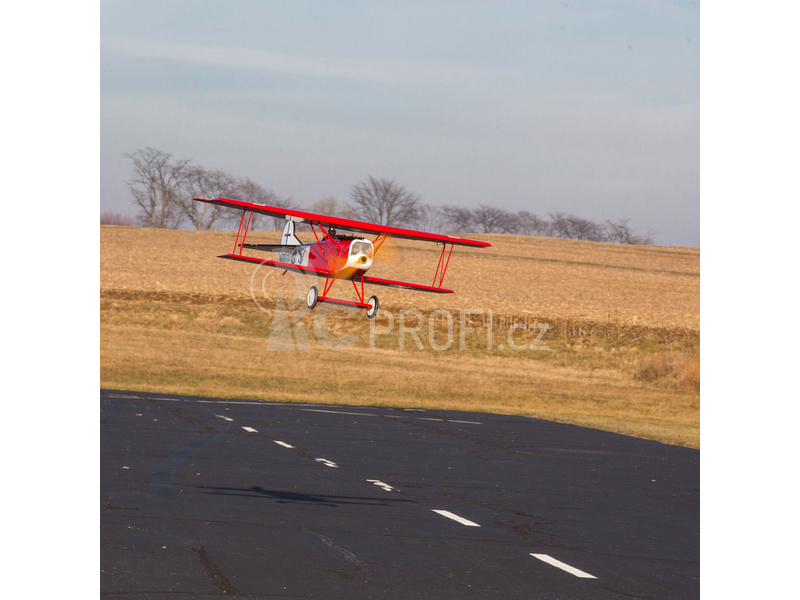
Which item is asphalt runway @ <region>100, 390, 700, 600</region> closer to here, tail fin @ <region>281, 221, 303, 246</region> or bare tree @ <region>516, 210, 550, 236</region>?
tail fin @ <region>281, 221, 303, 246</region>

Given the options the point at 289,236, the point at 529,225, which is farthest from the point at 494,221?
the point at 289,236

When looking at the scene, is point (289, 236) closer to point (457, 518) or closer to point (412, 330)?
point (457, 518)

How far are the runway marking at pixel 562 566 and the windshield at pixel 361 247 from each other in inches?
384

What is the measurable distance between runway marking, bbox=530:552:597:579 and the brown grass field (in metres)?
18.4

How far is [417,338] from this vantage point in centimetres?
5397

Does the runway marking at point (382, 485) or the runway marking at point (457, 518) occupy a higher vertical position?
the runway marking at point (457, 518)

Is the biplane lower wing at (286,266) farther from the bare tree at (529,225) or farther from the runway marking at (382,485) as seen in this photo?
the bare tree at (529,225)

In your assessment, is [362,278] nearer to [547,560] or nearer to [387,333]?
[547,560]

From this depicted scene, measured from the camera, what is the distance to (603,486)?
1623 centimetres

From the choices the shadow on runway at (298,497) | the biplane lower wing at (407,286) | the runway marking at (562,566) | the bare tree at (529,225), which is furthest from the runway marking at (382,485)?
the bare tree at (529,225)

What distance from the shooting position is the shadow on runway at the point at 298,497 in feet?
43.1


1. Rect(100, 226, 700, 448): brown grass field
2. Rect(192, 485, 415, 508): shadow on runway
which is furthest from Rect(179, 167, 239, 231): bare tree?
Rect(192, 485, 415, 508): shadow on runway

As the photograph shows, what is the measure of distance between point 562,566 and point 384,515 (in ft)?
9.84

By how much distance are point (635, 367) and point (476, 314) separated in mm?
9308
